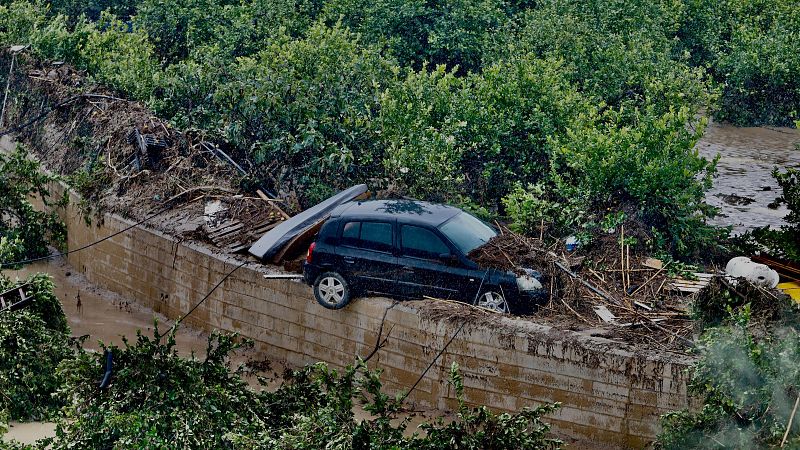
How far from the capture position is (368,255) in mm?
15961

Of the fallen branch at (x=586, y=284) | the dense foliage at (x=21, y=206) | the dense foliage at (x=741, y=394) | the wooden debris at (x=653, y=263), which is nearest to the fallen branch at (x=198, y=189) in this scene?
the dense foliage at (x=21, y=206)

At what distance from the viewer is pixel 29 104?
25781 millimetres

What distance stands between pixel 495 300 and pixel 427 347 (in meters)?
1.08

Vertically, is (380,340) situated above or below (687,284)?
below

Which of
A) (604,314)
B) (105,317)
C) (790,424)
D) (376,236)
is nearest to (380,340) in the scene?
(376,236)

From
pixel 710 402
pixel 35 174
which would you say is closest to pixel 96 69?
pixel 35 174

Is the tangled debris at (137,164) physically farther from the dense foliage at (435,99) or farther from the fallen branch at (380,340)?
the fallen branch at (380,340)

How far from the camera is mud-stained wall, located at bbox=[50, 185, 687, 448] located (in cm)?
1419

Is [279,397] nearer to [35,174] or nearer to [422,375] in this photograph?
[422,375]

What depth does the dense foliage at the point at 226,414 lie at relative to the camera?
11047 mm

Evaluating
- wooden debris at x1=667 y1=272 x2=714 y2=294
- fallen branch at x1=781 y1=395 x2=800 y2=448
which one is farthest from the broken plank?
fallen branch at x1=781 y1=395 x2=800 y2=448

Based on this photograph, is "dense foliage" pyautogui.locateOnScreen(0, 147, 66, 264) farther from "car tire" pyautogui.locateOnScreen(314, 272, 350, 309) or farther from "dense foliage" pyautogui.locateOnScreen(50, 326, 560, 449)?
"dense foliage" pyautogui.locateOnScreen(50, 326, 560, 449)

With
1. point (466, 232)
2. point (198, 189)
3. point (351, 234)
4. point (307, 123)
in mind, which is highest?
point (307, 123)

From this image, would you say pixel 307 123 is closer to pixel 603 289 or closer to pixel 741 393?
pixel 603 289
